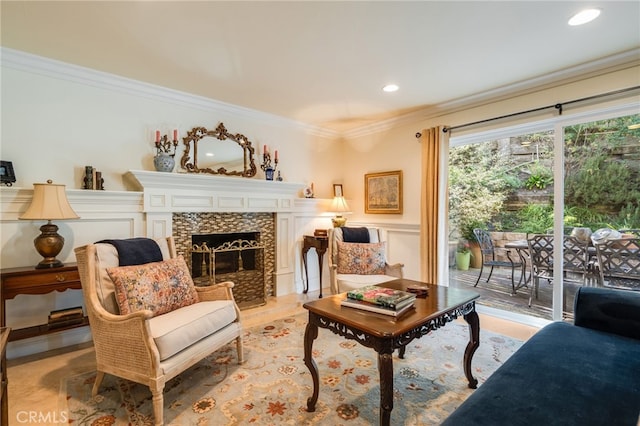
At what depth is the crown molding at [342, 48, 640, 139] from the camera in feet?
8.25

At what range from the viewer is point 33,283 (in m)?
2.24

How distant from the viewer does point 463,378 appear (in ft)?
6.92

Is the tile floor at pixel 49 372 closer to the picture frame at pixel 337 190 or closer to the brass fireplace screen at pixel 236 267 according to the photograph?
the brass fireplace screen at pixel 236 267

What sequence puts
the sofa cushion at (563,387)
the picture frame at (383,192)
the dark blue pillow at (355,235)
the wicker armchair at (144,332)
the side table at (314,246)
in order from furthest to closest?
the picture frame at (383,192) → the side table at (314,246) → the dark blue pillow at (355,235) → the wicker armchair at (144,332) → the sofa cushion at (563,387)

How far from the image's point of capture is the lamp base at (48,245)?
2352mm

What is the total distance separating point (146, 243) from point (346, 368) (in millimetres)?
1789

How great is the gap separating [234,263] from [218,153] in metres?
1.36

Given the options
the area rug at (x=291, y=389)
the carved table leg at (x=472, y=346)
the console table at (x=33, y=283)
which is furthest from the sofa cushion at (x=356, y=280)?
the console table at (x=33, y=283)

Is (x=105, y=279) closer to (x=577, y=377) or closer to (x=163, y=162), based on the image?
(x=163, y=162)

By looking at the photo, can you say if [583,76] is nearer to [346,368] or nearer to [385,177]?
[385,177]

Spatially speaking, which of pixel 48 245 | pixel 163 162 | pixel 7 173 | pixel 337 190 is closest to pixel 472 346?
pixel 337 190

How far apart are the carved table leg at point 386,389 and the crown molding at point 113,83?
321cm

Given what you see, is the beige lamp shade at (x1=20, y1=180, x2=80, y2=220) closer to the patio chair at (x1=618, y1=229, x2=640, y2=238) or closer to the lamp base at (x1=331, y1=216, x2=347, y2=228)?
the lamp base at (x1=331, y1=216, x2=347, y2=228)

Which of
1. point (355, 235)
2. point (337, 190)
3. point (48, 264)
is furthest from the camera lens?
point (337, 190)
